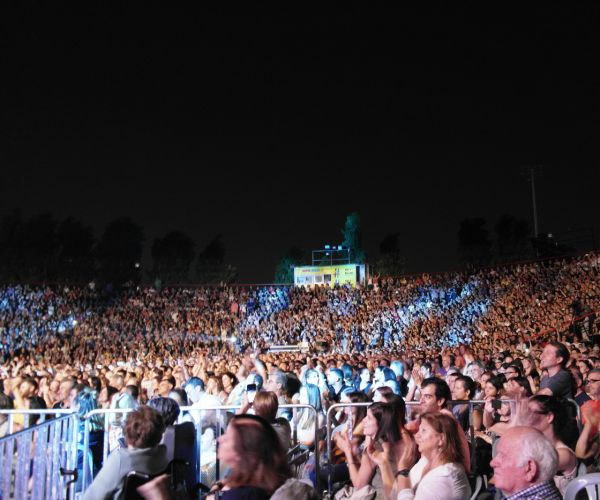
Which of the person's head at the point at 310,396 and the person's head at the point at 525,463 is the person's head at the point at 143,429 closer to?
the person's head at the point at 525,463

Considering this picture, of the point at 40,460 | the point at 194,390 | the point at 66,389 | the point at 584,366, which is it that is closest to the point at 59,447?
the point at 40,460

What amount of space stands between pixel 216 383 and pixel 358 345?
21661 millimetres

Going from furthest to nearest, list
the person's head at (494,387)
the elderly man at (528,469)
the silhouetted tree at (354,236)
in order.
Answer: the silhouetted tree at (354,236), the person's head at (494,387), the elderly man at (528,469)

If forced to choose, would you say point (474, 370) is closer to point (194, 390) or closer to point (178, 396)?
point (194, 390)

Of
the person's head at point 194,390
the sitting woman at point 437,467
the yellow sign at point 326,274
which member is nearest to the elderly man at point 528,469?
the sitting woman at point 437,467

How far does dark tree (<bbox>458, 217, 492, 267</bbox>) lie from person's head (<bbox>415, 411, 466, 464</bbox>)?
68.5m

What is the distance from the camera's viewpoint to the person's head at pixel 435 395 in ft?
20.2

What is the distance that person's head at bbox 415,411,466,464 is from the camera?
4234 mm

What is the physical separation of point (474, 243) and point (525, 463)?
7034cm

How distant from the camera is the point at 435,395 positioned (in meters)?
6.16

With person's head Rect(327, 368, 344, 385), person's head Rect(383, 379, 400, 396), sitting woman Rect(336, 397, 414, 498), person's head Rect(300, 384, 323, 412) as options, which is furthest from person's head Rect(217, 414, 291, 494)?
person's head Rect(327, 368, 344, 385)

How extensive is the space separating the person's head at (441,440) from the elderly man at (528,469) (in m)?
0.95

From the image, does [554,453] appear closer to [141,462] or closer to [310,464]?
[141,462]

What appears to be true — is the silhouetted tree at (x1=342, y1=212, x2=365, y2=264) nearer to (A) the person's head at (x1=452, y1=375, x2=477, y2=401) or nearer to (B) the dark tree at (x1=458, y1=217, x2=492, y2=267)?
(B) the dark tree at (x1=458, y1=217, x2=492, y2=267)
